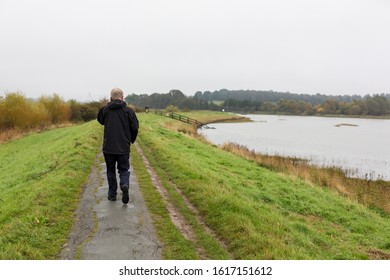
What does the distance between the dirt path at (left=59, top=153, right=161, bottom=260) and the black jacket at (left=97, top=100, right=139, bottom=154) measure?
1410 mm

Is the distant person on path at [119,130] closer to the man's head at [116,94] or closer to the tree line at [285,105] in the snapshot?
the man's head at [116,94]

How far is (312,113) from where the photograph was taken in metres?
157

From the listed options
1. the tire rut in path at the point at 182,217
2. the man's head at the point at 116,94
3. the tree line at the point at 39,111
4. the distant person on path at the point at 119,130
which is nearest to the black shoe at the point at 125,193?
the distant person on path at the point at 119,130

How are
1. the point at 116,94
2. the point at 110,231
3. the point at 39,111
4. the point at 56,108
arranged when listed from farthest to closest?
1. the point at 56,108
2. the point at 39,111
3. the point at 116,94
4. the point at 110,231

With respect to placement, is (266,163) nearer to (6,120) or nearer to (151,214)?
(151,214)

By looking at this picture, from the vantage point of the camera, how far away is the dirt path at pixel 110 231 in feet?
20.3

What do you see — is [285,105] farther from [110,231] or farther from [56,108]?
[110,231]

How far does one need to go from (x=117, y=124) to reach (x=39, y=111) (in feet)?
173

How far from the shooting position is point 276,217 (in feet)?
33.2

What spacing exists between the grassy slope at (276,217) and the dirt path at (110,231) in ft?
1.82

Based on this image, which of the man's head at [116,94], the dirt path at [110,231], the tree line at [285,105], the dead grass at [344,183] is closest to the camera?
the dirt path at [110,231]

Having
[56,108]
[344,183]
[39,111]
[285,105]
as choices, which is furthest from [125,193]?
[285,105]

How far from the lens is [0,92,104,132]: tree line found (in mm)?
51562
